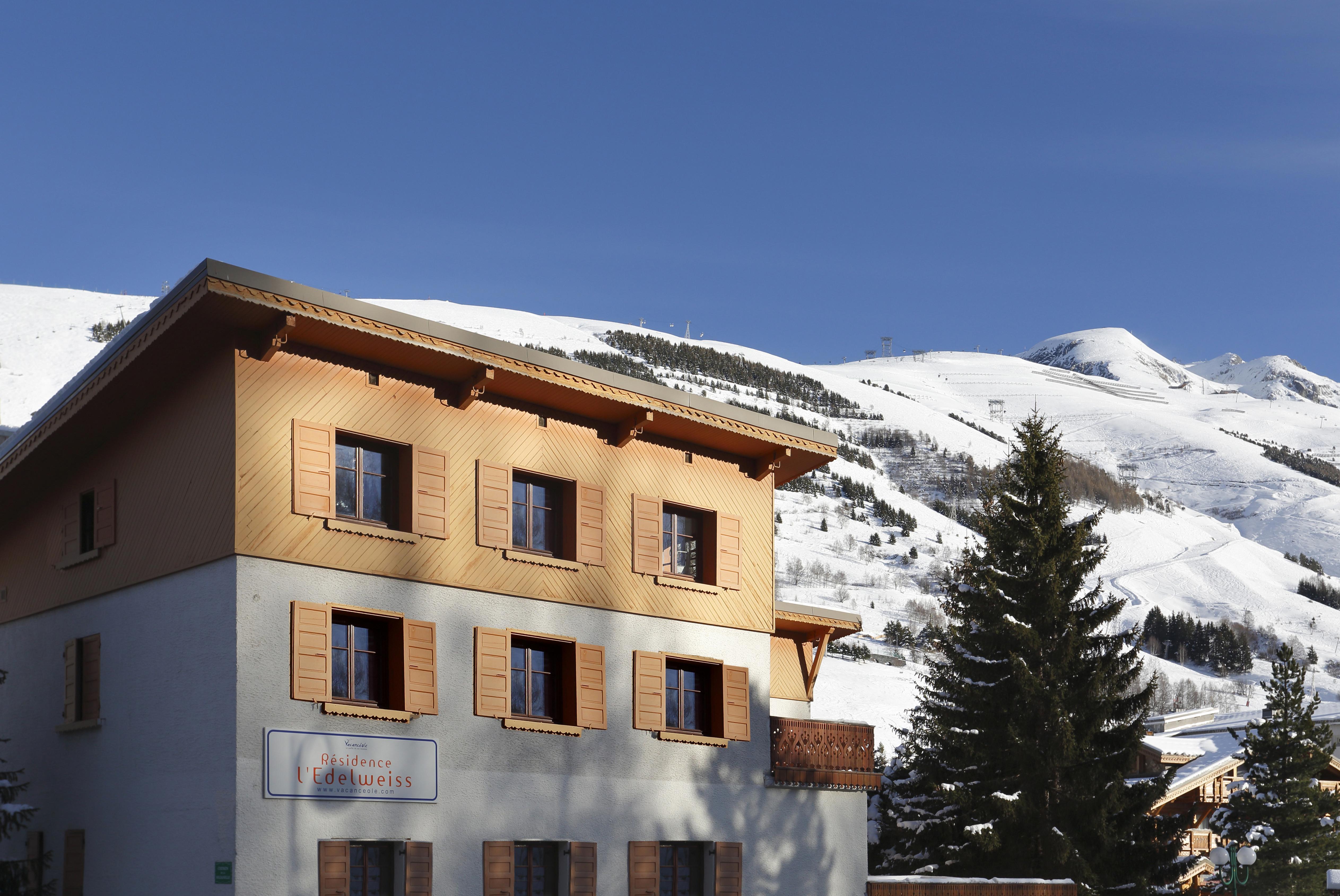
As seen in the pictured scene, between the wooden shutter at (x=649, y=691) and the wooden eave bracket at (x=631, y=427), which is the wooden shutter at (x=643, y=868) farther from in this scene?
the wooden eave bracket at (x=631, y=427)

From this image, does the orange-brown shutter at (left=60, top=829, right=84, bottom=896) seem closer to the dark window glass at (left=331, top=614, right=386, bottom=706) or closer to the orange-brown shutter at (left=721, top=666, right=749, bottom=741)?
the dark window glass at (left=331, top=614, right=386, bottom=706)

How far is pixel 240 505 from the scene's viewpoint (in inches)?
701

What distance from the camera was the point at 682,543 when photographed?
23844mm

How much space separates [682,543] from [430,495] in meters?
5.43

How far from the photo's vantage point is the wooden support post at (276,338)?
59.3 ft

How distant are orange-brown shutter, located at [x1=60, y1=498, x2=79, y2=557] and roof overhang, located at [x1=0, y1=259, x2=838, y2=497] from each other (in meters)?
1.00

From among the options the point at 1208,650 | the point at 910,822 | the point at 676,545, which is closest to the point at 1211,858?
the point at 910,822

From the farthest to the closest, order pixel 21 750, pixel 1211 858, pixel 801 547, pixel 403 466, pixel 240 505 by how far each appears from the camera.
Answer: pixel 801 547
pixel 1211 858
pixel 21 750
pixel 403 466
pixel 240 505

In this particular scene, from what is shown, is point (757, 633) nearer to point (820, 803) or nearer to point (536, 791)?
point (820, 803)

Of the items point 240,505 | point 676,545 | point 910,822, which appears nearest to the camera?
point 240,505

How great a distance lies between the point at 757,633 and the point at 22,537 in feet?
39.3

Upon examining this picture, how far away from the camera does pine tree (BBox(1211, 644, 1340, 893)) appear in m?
36.9

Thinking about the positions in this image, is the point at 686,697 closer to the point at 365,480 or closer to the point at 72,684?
the point at 365,480

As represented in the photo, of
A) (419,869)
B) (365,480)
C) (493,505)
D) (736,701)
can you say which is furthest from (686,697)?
(365,480)
